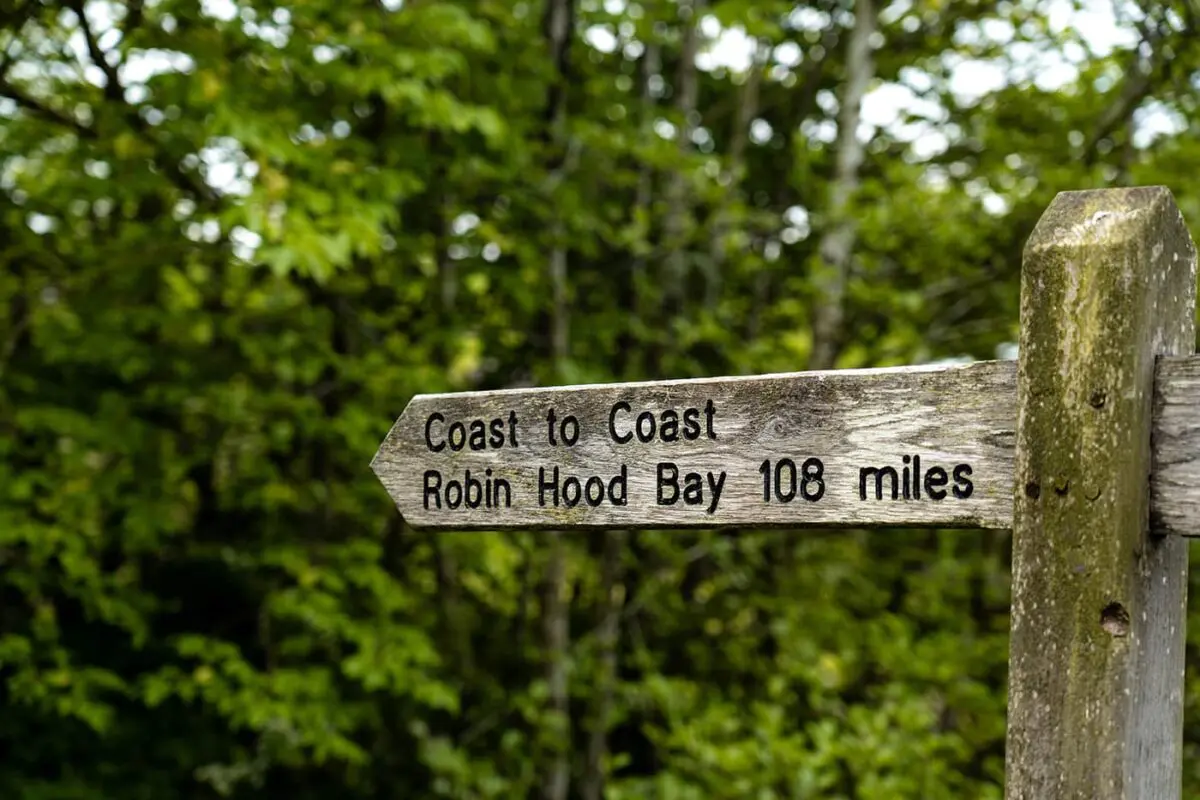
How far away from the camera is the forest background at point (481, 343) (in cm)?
468

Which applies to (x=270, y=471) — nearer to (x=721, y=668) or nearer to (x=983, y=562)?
(x=721, y=668)

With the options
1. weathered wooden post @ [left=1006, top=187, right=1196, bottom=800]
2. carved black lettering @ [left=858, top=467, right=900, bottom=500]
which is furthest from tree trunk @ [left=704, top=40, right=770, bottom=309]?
weathered wooden post @ [left=1006, top=187, right=1196, bottom=800]

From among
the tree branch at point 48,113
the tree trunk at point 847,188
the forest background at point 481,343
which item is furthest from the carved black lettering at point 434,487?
the tree trunk at point 847,188

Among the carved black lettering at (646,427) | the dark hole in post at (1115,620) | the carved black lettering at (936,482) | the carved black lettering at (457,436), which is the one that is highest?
the carved black lettering at (646,427)

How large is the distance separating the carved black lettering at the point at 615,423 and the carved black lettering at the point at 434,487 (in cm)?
33

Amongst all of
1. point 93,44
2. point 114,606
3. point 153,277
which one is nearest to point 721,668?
point 114,606

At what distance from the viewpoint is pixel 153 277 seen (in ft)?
18.3

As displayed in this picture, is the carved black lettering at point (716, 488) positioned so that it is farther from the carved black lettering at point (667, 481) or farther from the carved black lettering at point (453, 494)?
the carved black lettering at point (453, 494)

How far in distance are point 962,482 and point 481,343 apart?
4206 mm

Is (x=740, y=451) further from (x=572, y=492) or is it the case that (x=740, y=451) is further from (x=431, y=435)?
(x=431, y=435)

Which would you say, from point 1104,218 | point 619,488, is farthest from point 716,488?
point 1104,218

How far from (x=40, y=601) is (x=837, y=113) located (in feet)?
15.6

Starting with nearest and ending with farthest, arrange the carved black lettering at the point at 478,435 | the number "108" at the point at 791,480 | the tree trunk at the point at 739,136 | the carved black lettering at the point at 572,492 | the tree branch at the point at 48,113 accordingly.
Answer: the number "108" at the point at 791,480 < the carved black lettering at the point at 572,492 < the carved black lettering at the point at 478,435 < the tree branch at the point at 48,113 < the tree trunk at the point at 739,136

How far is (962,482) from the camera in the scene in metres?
1.62
